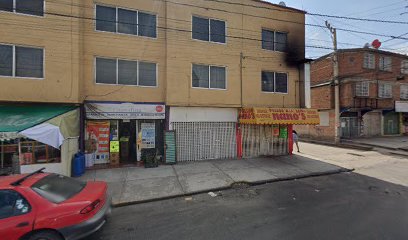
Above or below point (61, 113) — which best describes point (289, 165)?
below

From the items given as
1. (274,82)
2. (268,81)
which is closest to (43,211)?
(268,81)

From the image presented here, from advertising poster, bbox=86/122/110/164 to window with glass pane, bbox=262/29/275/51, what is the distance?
404 inches

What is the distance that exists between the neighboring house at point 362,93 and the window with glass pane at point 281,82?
359 inches

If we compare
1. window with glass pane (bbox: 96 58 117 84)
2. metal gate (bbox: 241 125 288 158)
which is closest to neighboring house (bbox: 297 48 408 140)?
metal gate (bbox: 241 125 288 158)

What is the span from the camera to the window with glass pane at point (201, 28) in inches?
498

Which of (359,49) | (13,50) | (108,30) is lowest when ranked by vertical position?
(13,50)

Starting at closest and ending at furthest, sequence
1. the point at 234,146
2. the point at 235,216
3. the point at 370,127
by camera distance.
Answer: the point at 235,216 → the point at 234,146 → the point at 370,127

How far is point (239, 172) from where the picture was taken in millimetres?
10445

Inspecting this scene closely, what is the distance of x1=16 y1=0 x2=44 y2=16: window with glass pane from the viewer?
949 centimetres

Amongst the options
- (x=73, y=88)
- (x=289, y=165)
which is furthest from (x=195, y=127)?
(x=73, y=88)

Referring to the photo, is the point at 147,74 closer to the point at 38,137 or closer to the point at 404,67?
the point at 38,137

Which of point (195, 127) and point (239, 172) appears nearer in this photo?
point (239, 172)

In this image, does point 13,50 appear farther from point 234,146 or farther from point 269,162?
point 269,162

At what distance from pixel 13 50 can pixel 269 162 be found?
12.9 m
